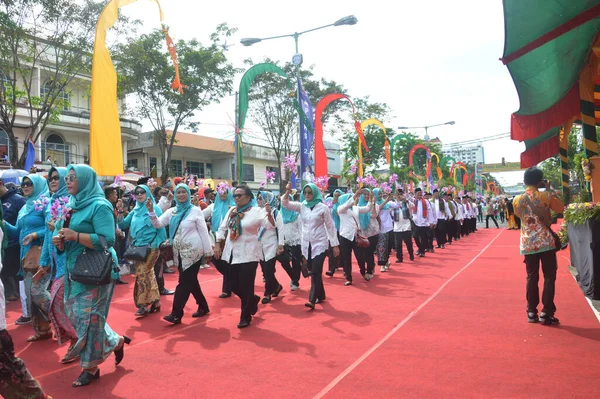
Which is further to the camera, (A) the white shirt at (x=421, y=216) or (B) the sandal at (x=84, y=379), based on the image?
(A) the white shirt at (x=421, y=216)

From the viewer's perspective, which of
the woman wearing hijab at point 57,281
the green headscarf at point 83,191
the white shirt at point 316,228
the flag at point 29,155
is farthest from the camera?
the flag at point 29,155

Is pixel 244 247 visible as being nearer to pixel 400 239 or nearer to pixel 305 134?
pixel 305 134

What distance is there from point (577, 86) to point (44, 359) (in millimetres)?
9918

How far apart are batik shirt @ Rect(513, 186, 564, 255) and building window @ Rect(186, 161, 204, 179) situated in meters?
31.3

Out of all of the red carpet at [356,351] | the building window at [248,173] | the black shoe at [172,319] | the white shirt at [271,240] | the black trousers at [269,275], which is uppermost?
the building window at [248,173]

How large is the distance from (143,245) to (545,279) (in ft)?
16.8

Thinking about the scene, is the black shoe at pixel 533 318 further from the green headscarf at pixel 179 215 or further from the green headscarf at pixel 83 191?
the green headscarf at pixel 83 191

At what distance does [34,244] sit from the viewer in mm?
5227

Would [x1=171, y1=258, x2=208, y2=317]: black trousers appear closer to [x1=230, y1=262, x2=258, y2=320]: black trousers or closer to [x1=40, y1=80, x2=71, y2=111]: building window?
[x1=230, y1=262, x2=258, y2=320]: black trousers

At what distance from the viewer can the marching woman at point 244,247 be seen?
220 inches

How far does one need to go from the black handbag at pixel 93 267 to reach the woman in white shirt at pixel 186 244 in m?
1.91

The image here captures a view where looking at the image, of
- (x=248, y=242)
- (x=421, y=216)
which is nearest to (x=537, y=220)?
(x=248, y=242)

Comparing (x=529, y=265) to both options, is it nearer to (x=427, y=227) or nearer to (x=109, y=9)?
(x=109, y=9)

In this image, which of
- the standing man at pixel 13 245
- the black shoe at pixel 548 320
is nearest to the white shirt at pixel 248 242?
the standing man at pixel 13 245
